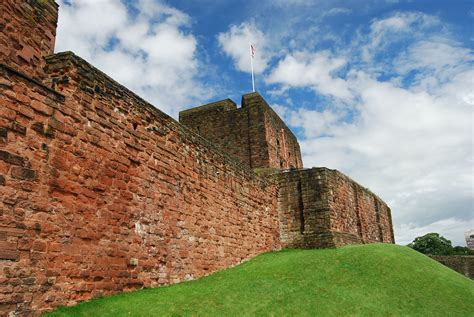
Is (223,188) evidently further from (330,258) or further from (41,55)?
(41,55)

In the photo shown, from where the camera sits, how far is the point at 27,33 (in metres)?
7.92

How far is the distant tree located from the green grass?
181ft

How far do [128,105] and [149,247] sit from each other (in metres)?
3.29

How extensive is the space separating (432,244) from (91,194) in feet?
215

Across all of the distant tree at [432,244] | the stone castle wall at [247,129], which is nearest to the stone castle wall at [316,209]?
the stone castle wall at [247,129]

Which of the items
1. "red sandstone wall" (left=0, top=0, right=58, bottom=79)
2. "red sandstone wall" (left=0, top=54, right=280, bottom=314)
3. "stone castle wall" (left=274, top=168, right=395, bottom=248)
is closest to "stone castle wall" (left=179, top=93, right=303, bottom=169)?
"stone castle wall" (left=274, top=168, right=395, bottom=248)

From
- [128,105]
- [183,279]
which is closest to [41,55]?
[128,105]

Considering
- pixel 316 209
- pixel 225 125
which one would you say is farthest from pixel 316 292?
pixel 225 125

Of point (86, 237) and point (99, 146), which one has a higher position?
point (99, 146)

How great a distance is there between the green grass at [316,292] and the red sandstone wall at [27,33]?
457 centimetres

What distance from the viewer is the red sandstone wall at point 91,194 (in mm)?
6422

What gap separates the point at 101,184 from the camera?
26.9 feet

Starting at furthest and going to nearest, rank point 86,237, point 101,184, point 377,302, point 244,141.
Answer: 1. point 244,141
2. point 377,302
3. point 101,184
4. point 86,237

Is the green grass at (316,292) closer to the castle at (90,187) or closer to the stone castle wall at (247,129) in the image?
the castle at (90,187)
